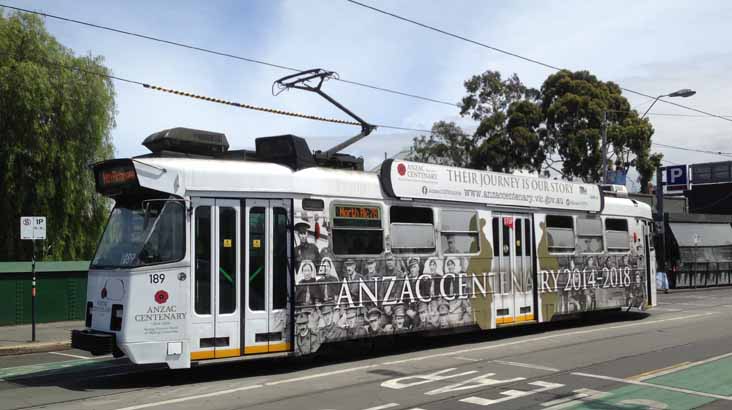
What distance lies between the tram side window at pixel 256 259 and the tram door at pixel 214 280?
0.21 meters

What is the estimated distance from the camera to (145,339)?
936cm

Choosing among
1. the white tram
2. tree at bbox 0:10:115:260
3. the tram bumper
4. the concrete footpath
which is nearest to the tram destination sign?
the white tram

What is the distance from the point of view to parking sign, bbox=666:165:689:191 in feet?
129

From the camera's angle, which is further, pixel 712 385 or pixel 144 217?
pixel 144 217

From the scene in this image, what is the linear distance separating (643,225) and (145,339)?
43.8 ft

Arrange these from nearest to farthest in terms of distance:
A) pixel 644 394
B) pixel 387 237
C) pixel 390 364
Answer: pixel 644 394 < pixel 390 364 < pixel 387 237

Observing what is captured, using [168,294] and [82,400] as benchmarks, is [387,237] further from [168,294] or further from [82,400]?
[82,400]

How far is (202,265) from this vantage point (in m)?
9.77

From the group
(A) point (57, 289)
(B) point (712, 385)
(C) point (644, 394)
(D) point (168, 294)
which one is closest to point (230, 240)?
(D) point (168, 294)

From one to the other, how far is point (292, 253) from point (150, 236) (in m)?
2.05

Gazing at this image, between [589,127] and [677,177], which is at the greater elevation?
[589,127]

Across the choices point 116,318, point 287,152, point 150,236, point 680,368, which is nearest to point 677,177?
point 680,368

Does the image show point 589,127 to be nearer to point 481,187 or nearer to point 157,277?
point 481,187

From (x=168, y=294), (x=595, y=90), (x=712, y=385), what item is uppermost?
(x=595, y=90)
